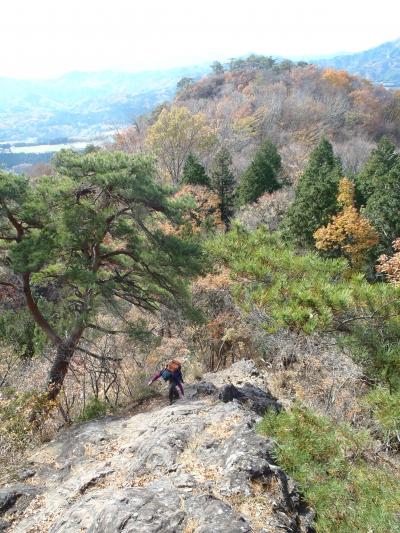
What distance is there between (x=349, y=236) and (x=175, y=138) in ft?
58.8

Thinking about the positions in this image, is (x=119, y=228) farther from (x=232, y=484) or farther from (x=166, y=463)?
(x=232, y=484)

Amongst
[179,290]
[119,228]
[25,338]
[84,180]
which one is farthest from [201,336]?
[25,338]

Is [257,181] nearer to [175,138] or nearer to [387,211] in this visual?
[387,211]

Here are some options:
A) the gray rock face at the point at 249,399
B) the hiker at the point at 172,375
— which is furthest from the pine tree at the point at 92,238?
the gray rock face at the point at 249,399

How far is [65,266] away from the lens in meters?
9.27

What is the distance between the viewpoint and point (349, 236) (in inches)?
802

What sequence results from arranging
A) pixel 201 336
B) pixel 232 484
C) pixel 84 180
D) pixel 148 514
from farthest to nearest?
pixel 201 336
pixel 84 180
pixel 232 484
pixel 148 514

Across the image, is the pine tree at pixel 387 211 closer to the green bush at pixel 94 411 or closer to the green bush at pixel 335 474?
the green bush at pixel 94 411

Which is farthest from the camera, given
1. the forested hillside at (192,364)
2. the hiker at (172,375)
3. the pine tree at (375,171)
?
the pine tree at (375,171)

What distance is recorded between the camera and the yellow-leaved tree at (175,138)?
110 ft

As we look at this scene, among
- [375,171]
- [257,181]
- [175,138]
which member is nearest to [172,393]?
[257,181]

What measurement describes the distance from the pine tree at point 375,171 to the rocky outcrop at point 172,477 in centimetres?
1889

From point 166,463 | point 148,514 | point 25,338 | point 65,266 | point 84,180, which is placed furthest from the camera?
point 25,338

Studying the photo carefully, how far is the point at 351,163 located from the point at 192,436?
120 ft
